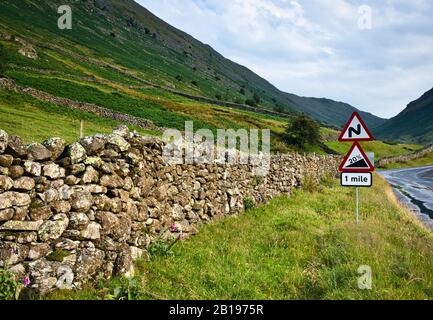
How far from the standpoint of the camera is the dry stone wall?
4.96 meters

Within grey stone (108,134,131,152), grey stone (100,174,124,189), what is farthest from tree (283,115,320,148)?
grey stone (100,174,124,189)

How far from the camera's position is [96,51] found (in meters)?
98.7

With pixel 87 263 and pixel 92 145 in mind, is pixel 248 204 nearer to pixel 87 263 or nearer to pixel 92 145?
pixel 92 145

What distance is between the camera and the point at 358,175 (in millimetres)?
10891

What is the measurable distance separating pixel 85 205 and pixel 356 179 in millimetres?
8158

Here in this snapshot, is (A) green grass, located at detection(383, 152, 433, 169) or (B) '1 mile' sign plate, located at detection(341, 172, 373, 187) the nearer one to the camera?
(B) '1 mile' sign plate, located at detection(341, 172, 373, 187)

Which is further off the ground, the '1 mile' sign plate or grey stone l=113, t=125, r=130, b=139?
grey stone l=113, t=125, r=130, b=139

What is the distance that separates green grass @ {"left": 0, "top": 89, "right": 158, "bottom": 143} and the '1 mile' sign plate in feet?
35.4

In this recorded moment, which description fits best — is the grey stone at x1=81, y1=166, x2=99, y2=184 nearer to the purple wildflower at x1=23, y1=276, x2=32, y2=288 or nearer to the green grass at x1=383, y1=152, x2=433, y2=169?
the purple wildflower at x1=23, y1=276, x2=32, y2=288

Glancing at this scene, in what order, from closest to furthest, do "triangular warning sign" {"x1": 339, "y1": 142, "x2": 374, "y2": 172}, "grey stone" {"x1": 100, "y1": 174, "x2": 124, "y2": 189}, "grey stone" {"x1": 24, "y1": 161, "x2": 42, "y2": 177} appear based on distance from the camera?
"grey stone" {"x1": 24, "y1": 161, "x2": 42, "y2": 177}, "grey stone" {"x1": 100, "y1": 174, "x2": 124, "y2": 189}, "triangular warning sign" {"x1": 339, "y1": 142, "x2": 374, "y2": 172}

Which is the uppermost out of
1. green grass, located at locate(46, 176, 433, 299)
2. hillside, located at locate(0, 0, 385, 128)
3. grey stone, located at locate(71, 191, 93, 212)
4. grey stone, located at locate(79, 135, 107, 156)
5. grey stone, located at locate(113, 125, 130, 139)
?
hillside, located at locate(0, 0, 385, 128)

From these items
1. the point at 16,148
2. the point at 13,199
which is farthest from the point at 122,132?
the point at 13,199
